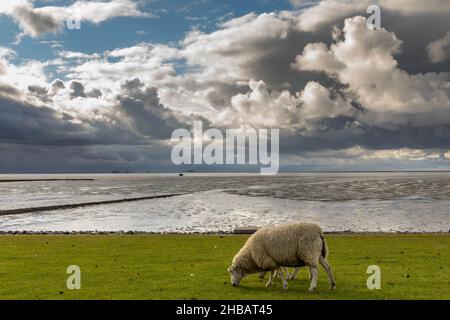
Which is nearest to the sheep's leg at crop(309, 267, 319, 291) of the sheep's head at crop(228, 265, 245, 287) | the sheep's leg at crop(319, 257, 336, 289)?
the sheep's leg at crop(319, 257, 336, 289)

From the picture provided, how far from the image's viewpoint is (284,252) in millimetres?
14914

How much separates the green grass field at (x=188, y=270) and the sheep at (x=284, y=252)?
23.9 inches

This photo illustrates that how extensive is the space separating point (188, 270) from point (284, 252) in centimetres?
541

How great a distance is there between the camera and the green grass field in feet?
47.9

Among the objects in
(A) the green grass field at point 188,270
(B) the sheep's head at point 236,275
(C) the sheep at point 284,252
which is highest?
(C) the sheep at point 284,252

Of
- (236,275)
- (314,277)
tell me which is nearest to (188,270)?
(236,275)

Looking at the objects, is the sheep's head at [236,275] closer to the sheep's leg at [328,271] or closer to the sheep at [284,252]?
the sheep at [284,252]

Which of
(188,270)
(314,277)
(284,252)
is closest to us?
(314,277)

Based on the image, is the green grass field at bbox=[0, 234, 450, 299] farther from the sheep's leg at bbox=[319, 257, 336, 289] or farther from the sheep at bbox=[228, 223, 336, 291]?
the sheep at bbox=[228, 223, 336, 291]

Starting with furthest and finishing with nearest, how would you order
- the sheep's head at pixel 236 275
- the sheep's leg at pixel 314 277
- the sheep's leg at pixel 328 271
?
1. the sheep's head at pixel 236 275
2. the sheep's leg at pixel 328 271
3. the sheep's leg at pixel 314 277

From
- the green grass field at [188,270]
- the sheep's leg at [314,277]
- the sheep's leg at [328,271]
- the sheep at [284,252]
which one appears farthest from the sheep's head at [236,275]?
the sheep's leg at [328,271]

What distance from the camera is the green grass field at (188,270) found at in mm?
14609

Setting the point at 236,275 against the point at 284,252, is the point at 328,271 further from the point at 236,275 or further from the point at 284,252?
the point at 236,275
